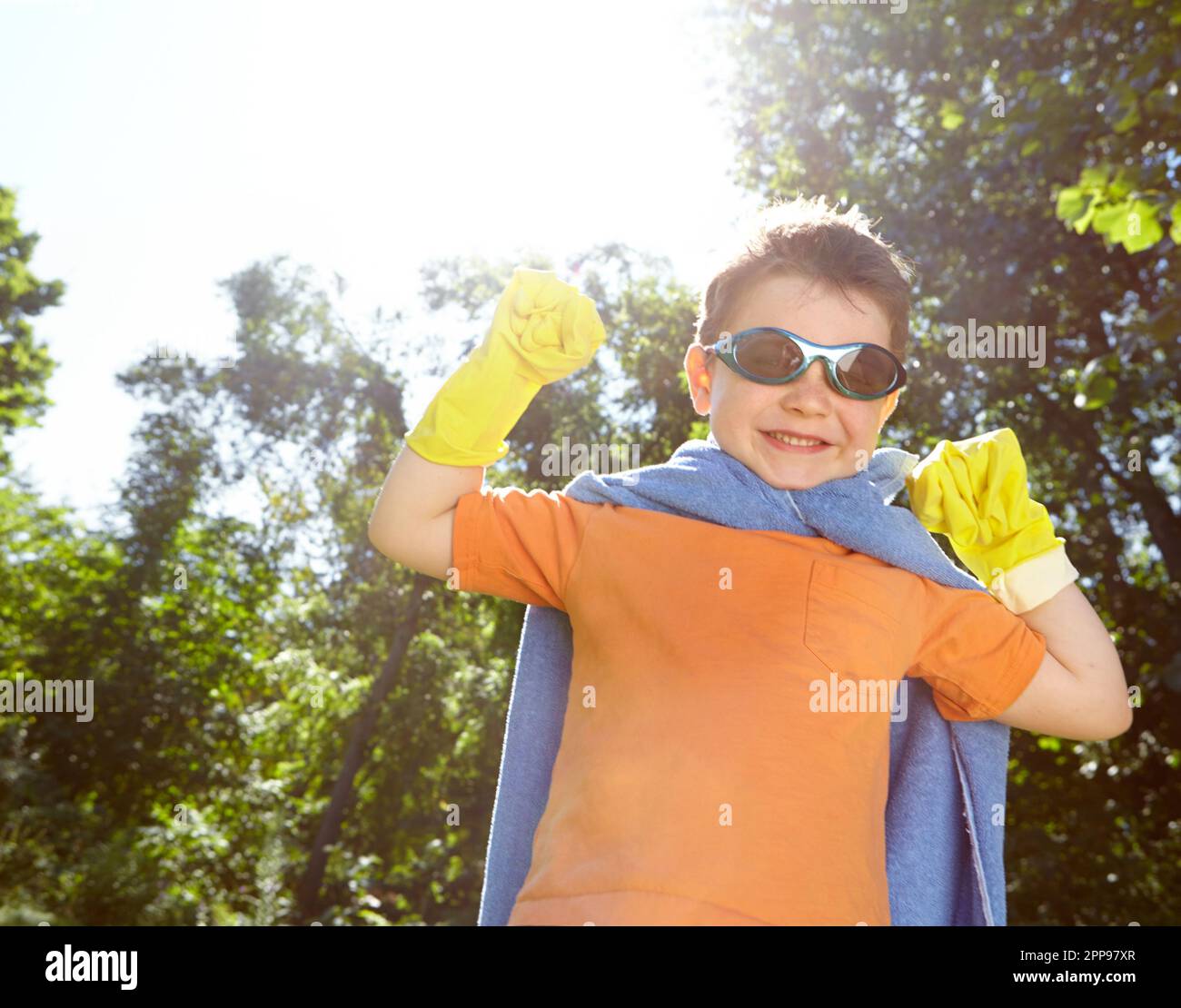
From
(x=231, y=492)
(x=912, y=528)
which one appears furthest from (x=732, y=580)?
(x=231, y=492)

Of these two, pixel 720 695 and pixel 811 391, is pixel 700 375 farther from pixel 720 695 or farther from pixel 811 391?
pixel 720 695

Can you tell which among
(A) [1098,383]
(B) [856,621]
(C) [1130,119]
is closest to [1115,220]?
(C) [1130,119]

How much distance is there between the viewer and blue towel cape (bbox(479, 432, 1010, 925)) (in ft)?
6.26

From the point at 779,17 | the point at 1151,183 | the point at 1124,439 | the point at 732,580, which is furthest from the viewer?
the point at 779,17

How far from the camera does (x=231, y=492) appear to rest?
15016 millimetres

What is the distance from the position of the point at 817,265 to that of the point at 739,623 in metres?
0.70

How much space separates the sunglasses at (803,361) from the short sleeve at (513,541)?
0.39m

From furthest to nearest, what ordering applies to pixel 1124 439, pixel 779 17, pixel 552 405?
pixel 779 17 < pixel 1124 439 < pixel 552 405

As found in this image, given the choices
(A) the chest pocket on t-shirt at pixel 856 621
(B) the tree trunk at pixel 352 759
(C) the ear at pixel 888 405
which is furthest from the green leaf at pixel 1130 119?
(B) the tree trunk at pixel 352 759

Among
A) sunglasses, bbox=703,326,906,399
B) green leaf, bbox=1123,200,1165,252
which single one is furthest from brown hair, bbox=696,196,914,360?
green leaf, bbox=1123,200,1165,252

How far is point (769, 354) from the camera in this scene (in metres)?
1.94
